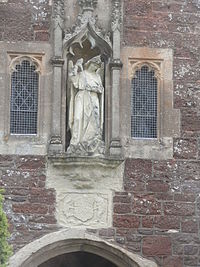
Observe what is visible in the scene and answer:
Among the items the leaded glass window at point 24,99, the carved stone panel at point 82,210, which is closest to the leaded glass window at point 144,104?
the carved stone panel at point 82,210

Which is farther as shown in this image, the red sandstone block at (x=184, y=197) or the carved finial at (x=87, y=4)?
the carved finial at (x=87, y=4)

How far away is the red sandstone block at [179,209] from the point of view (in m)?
11.3

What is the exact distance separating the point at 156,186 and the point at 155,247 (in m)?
0.80

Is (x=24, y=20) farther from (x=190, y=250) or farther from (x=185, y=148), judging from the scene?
(x=190, y=250)

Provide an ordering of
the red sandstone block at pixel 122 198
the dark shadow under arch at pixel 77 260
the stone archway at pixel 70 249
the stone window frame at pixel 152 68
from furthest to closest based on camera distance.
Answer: the dark shadow under arch at pixel 77 260 → the stone window frame at pixel 152 68 → the red sandstone block at pixel 122 198 → the stone archway at pixel 70 249

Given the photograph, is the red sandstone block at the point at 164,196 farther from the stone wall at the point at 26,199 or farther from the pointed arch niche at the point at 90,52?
the stone wall at the point at 26,199

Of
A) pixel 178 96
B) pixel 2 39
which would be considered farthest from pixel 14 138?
pixel 178 96

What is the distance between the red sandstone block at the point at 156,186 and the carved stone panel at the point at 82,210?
630 mm

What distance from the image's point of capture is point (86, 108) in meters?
11.3

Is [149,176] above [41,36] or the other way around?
the other way around

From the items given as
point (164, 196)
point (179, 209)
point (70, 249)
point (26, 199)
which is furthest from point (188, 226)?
point (26, 199)

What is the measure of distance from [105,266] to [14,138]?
8.66 ft

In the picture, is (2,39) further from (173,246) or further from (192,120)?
(173,246)

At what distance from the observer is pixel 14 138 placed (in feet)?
37.2
